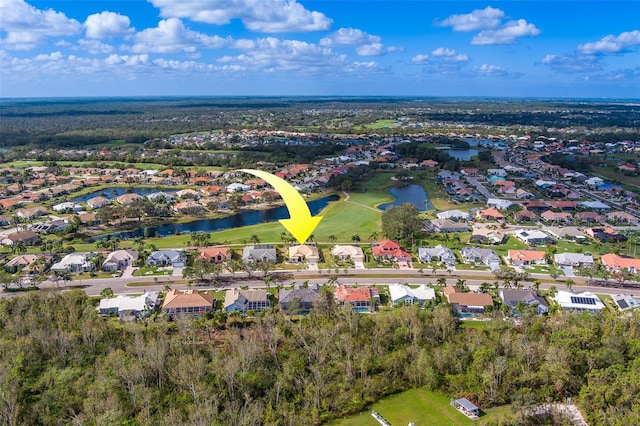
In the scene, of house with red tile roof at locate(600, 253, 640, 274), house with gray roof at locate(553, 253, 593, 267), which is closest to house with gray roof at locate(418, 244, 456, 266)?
house with gray roof at locate(553, 253, 593, 267)

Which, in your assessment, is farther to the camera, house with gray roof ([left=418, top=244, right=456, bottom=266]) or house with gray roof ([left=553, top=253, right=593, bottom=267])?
house with gray roof ([left=418, top=244, right=456, bottom=266])

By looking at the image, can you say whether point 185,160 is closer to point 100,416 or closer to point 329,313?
point 329,313

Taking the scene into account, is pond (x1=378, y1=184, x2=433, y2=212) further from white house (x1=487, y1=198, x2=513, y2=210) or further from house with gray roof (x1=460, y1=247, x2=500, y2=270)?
house with gray roof (x1=460, y1=247, x2=500, y2=270)

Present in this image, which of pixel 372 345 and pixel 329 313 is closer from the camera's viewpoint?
pixel 372 345

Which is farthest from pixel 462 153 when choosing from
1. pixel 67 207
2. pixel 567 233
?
pixel 67 207

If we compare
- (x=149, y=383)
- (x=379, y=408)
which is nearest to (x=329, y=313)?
(x=379, y=408)

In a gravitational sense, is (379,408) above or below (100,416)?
below
